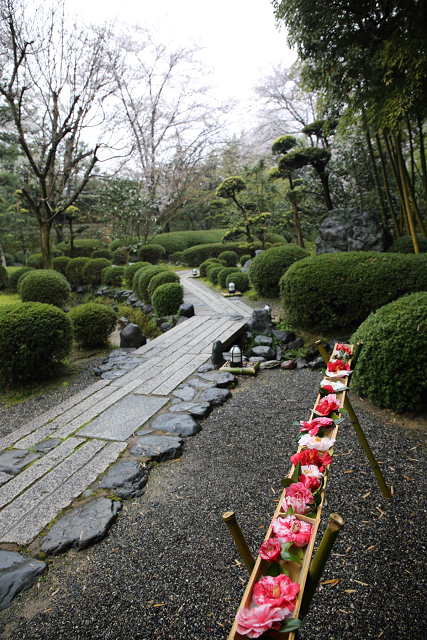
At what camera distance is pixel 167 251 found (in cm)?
1530

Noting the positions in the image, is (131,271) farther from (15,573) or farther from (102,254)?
(15,573)

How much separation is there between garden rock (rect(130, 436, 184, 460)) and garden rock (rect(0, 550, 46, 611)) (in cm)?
83

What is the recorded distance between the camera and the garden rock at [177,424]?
8.43 ft

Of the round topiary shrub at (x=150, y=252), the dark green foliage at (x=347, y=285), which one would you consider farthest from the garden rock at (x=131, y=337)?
the round topiary shrub at (x=150, y=252)

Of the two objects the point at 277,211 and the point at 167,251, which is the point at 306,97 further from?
the point at 167,251

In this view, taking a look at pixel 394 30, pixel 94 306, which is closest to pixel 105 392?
pixel 94 306

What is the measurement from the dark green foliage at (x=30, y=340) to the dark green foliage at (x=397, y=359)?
3.04 m

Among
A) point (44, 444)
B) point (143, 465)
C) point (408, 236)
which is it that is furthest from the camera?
point (408, 236)

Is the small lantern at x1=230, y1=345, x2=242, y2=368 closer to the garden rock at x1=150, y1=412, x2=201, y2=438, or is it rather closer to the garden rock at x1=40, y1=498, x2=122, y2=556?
the garden rock at x1=150, y1=412, x2=201, y2=438

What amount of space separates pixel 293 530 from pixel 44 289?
26.4 ft

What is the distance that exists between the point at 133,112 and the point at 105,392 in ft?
50.9

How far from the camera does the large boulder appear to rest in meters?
5.94

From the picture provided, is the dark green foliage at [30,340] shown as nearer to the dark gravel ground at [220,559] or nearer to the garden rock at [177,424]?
the garden rock at [177,424]

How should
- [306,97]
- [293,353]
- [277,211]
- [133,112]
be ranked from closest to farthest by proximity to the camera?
[293,353] < [277,211] < [306,97] < [133,112]
